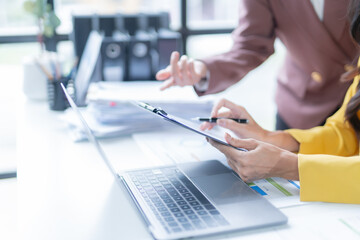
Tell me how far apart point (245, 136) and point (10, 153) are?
1045mm

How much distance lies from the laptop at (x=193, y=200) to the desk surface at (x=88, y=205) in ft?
0.08

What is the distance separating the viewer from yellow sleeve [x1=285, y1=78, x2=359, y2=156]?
126cm

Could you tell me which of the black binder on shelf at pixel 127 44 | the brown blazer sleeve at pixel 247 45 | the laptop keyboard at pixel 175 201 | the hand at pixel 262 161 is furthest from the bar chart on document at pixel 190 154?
the black binder on shelf at pixel 127 44

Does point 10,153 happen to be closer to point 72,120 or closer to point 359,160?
point 72,120

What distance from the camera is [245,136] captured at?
125 cm

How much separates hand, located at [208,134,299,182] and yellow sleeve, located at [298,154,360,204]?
0.03 meters

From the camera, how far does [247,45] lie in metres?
1.67

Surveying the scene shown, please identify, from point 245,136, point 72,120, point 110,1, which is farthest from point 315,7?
point 110,1

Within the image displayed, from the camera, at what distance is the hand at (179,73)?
144 cm

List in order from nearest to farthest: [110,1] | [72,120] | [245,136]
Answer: [245,136] < [72,120] < [110,1]

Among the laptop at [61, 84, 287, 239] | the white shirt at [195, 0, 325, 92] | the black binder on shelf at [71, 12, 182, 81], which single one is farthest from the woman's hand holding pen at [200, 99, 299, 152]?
the black binder on shelf at [71, 12, 182, 81]

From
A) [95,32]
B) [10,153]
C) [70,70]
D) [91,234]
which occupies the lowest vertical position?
[10,153]

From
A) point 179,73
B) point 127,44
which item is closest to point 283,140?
point 179,73

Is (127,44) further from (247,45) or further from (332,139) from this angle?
(332,139)
